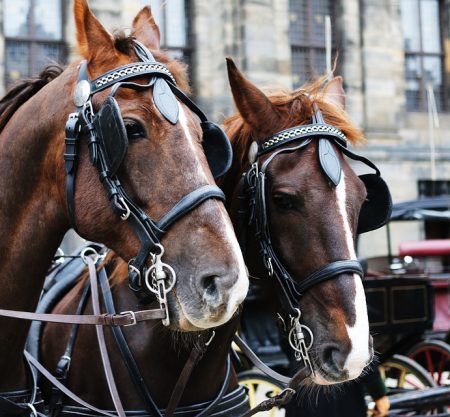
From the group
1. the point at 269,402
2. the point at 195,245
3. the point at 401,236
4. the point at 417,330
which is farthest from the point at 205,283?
the point at 401,236

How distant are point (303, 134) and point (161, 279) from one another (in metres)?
1.08

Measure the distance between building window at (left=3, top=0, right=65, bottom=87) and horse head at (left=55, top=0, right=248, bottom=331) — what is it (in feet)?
38.9

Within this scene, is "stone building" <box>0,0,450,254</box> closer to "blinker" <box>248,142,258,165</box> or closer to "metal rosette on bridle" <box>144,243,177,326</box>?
"blinker" <box>248,142,258,165</box>

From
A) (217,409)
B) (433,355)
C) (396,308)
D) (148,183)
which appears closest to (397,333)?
(396,308)

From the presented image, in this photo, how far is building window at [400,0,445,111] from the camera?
1697 cm

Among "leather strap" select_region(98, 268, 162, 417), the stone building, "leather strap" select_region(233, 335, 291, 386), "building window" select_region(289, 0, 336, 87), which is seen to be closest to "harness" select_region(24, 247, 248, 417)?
"leather strap" select_region(98, 268, 162, 417)

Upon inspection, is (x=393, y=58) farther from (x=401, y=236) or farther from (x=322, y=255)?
(x=322, y=255)

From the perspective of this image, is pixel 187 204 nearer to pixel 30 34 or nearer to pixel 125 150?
pixel 125 150

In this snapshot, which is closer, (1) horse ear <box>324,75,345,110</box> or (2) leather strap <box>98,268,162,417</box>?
(2) leather strap <box>98,268,162,417</box>

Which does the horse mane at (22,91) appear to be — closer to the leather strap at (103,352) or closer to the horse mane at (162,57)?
the horse mane at (162,57)

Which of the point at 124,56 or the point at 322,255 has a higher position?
the point at 124,56

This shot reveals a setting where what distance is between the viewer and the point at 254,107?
2920 mm

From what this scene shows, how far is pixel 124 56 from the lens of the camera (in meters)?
2.30

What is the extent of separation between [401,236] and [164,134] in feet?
43.6
